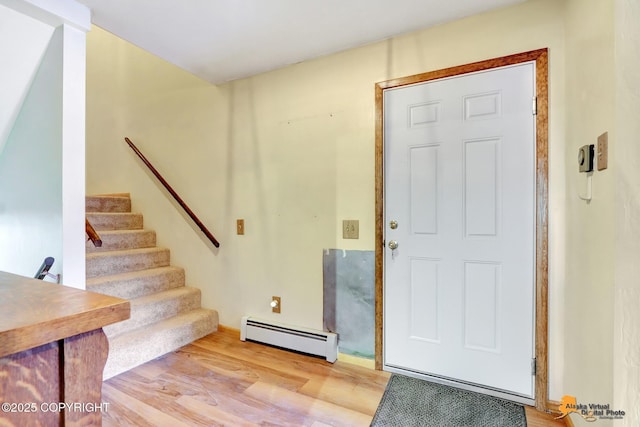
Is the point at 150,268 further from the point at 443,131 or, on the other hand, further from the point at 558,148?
the point at 558,148

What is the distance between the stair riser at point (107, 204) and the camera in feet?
9.67

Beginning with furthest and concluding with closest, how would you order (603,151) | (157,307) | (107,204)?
(107,204), (157,307), (603,151)

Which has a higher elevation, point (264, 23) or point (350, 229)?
point (264, 23)

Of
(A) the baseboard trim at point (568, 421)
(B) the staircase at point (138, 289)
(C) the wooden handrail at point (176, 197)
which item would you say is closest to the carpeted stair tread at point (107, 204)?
(B) the staircase at point (138, 289)

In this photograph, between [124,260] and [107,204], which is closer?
[124,260]

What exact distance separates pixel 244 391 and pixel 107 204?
2.37 m

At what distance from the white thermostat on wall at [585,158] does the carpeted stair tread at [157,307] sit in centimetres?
267

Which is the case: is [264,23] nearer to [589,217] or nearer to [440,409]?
[589,217]

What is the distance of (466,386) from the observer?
1.76m

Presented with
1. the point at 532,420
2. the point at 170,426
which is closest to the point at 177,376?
the point at 170,426

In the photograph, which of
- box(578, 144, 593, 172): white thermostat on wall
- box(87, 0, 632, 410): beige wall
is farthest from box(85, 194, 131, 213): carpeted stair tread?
box(578, 144, 593, 172): white thermostat on wall

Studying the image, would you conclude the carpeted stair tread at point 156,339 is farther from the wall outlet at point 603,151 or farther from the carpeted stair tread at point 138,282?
the wall outlet at point 603,151

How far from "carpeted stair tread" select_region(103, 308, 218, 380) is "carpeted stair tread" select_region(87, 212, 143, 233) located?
1.11m

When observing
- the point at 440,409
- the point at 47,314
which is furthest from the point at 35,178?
the point at 440,409
